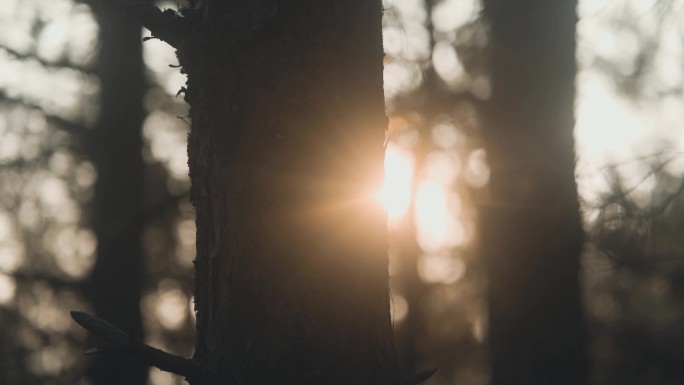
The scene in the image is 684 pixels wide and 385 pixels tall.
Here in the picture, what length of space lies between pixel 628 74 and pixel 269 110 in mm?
5404

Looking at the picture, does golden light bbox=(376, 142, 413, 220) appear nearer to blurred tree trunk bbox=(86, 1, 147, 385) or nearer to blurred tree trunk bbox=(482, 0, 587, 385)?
blurred tree trunk bbox=(482, 0, 587, 385)

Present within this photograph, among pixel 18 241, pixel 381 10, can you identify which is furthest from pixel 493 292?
pixel 18 241

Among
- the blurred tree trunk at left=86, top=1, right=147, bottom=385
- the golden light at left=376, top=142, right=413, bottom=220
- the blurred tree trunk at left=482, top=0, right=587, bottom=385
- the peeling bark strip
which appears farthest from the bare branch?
the blurred tree trunk at left=86, top=1, right=147, bottom=385

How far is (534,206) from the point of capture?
18.0ft

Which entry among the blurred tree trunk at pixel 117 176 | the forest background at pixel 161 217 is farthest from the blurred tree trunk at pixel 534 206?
the blurred tree trunk at pixel 117 176

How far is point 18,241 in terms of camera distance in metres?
10.8

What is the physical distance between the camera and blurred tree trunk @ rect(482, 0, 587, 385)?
520 cm

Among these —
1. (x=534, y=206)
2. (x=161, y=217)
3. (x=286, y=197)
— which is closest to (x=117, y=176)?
(x=161, y=217)

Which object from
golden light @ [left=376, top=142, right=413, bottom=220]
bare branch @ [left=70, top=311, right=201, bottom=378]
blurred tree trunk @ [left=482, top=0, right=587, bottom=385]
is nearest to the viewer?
bare branch @ [left=70, top=311, right=201, bottom=378]

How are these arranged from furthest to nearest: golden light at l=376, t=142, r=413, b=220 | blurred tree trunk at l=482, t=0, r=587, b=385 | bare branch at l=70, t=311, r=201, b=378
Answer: golden light at l=376, t=142, r=413, b=220 < blurred tree trunk at l=482, t=0, r=587, b=385 < bare branch at l=70, t=311, r=201, b=378

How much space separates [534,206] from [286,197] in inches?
160

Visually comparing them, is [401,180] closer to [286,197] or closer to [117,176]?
[117,176]

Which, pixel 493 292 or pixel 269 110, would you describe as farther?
pixel 493 292

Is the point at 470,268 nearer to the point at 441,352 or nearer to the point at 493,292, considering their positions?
the point at 441,352
